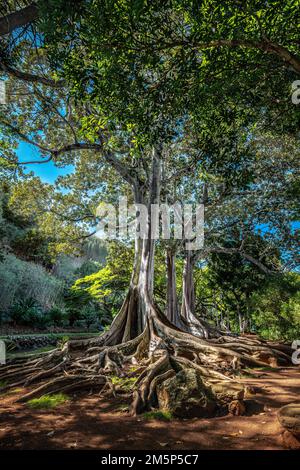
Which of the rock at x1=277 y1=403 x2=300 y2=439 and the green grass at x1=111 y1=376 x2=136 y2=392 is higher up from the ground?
the rock at x1=277 y1=403 x2=300 y2=439

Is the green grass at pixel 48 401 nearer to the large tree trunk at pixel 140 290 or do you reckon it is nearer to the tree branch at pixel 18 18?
the large tree trunk at pixel 140 290

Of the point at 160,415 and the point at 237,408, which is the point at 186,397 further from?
the point at 237,408

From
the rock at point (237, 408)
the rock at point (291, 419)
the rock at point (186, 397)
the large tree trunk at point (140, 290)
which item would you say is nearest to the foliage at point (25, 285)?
the large tree trunk at point (140, 290)

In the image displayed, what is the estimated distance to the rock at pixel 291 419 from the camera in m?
2.69

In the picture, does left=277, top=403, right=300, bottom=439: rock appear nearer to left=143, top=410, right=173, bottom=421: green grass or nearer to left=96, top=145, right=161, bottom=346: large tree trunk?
left=143, top=410, right=173, bottom=421: green grass

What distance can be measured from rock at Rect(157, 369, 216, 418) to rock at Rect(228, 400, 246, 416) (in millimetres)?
231

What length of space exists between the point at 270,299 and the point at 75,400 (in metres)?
11.6

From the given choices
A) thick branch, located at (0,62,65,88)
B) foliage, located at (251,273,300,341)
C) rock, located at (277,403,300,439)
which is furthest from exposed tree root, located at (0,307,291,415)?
thick branch, located at (0,62,65,88)

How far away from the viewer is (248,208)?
1380cm

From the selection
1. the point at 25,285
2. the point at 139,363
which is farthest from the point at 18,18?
the point at 25,285

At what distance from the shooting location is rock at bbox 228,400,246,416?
3.80 meters

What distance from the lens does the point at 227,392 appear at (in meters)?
4.42

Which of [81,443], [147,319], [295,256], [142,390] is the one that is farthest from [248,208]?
[81,443]

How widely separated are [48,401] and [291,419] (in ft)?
12.1
